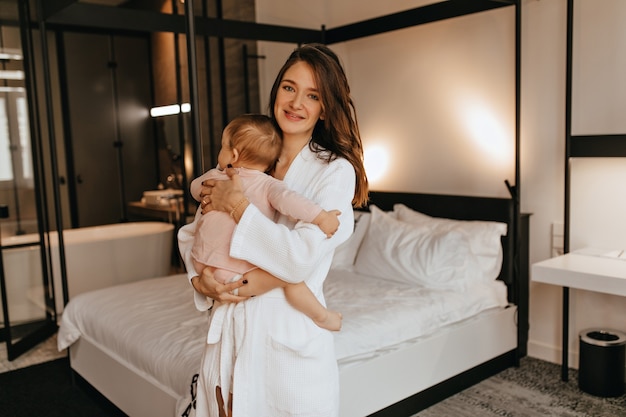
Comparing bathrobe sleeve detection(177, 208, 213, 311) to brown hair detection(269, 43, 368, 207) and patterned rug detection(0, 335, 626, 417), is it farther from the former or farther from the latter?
patterned rug detection(0, 335, 626, 417)

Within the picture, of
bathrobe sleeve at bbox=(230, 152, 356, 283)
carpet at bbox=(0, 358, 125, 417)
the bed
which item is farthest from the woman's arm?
carpet at bbox=(0, 358, 125, 417)


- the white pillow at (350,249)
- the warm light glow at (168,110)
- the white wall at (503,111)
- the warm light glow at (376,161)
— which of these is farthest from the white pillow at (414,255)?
the warm light glow at (168,110)

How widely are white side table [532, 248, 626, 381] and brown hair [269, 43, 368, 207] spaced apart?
5.00 ft

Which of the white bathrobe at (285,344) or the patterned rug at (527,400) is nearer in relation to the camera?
the white bathrobe at (285,344)

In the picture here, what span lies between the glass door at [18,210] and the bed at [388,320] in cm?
97

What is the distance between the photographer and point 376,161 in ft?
14.7

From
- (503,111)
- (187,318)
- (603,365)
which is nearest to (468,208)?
(503,111)

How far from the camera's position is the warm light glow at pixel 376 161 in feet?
14.5

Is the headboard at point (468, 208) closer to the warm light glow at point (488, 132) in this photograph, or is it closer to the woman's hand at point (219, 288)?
the warm light glow at point (488, 132)

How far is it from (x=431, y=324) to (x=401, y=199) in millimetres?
1325

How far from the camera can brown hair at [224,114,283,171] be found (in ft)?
5.47

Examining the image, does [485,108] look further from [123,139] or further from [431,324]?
[123,139]

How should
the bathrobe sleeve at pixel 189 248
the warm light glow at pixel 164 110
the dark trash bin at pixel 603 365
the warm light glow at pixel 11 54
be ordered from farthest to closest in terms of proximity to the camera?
1. the warm light glow at pixel 164 110
2. the warm light glow at pixel 11 54
3. the dark trash bin at pixel 603 365
4. the bathrobe sleeve at pixel 189 248

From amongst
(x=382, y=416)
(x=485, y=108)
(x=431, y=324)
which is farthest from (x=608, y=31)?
(x=382, y=416)
